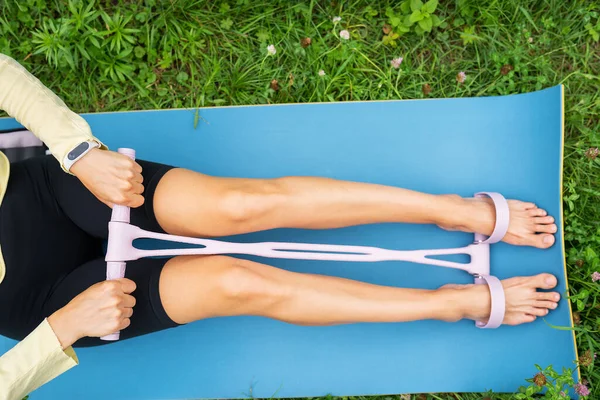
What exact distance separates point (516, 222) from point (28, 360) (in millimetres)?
1703

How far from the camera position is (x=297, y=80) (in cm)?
230

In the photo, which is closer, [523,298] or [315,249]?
[315,249]

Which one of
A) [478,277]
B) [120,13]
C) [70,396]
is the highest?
[120,13]

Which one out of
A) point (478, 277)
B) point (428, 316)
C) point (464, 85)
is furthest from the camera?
point (464, 85)

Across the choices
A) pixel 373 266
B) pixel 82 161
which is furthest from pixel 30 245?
pixel 373 266

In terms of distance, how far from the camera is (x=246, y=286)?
1.59 meters

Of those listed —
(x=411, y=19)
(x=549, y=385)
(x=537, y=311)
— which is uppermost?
(x=411, y=19)

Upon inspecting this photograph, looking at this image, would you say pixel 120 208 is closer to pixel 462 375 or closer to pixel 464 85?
pixel 462 375

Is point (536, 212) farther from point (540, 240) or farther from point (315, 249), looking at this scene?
point (315, 249)

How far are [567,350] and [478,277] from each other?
0.45 metres

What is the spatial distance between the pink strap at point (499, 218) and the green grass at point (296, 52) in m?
0.51

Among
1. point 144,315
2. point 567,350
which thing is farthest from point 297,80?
point 567,350

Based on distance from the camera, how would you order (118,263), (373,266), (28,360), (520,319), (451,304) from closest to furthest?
(28,360), (118,263), (451,304), (520,319), (373,266)

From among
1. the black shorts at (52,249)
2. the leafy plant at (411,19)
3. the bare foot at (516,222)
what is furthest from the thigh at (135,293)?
the leafy plant at (411,19)
